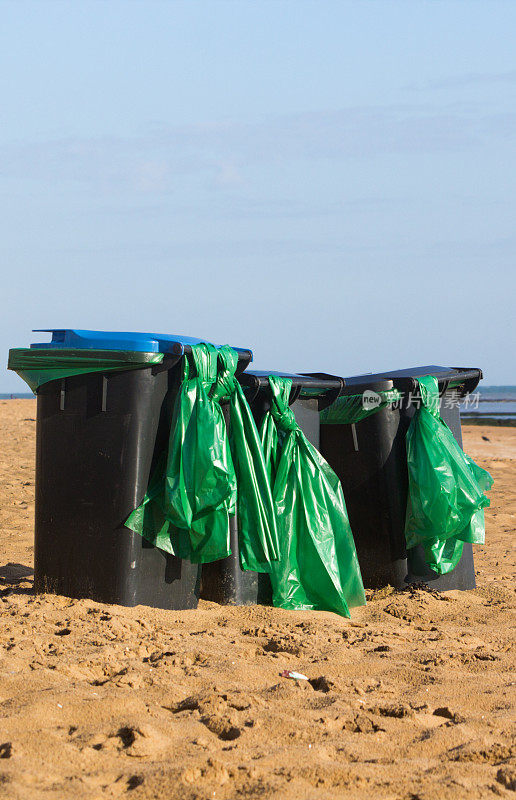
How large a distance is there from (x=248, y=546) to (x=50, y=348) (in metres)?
1.28

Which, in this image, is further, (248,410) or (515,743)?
(248,410)

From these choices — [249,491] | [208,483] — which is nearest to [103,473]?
[208,483]

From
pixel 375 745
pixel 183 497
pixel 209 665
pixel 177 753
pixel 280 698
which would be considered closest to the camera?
pixel 177 753

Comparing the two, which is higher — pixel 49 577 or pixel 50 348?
pixel 50 348

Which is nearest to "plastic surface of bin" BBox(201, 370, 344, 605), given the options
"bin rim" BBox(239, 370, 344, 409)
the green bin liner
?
"bin rim" BBox(239, 370, 344, 409)

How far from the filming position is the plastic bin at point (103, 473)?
3.43m

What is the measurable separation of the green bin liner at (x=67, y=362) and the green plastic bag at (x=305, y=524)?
2.63 feet

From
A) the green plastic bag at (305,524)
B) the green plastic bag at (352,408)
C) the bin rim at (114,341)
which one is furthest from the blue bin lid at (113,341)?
the green plastic bag at (352,408)

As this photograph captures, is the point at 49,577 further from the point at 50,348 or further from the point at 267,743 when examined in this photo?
the point at 267,743

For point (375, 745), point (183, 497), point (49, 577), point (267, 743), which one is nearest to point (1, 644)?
point (49, 577)

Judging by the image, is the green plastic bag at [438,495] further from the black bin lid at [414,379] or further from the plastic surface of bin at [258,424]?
the plastic surface of bin at [258,424]

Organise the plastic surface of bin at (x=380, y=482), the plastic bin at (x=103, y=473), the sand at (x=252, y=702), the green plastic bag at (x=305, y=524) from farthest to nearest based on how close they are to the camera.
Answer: the plastic surface of bin at (x=380, y=482) < the green plastic bag at (x=305, y=524) < the plastic bin at (x=103, y=473) < the sand at (x=252, y=702)

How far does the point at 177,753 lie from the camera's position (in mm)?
2084

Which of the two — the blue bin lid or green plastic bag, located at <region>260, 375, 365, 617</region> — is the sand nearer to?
green plastic bag, located at <region>260, 375, 365, 617</region>
